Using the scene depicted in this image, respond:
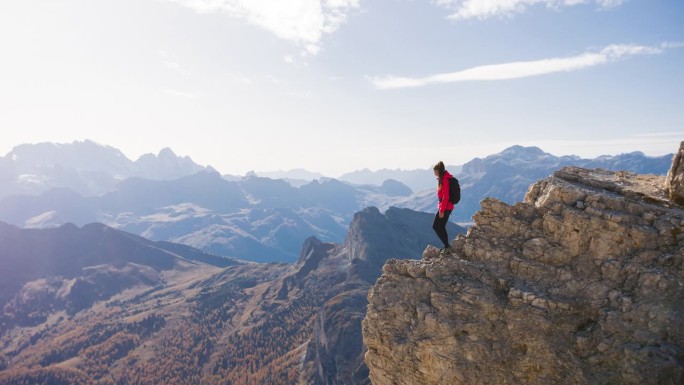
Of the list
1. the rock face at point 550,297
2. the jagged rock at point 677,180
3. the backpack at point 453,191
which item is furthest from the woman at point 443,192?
the jagged rock at point 677,180

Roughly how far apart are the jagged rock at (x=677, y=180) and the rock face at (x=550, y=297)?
433 millimetres

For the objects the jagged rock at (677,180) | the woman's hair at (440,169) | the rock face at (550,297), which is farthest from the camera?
the woman's hair at (440,169)

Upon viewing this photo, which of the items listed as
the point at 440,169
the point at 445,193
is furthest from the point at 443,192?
the point at 440,169

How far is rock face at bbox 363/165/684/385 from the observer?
48.5 feet

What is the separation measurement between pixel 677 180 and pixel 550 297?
777 centimetres

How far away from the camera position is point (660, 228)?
16.2 metres

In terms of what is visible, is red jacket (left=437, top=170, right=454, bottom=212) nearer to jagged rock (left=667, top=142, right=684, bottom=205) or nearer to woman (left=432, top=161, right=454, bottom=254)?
woman (left=432, top=161, right=454, bottom=254)

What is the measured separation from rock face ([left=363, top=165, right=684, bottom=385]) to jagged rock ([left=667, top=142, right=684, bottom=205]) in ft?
1.42

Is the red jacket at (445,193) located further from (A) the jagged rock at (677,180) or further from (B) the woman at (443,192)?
(A) the jagged rock at (677,180)

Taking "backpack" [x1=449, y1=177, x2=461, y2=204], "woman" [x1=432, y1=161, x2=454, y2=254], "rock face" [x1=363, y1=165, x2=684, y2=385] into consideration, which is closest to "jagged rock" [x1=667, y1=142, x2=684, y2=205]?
"rock face" [x1=363, y1=165, x2=684, y2=385]

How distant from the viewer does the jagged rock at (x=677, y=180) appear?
17438 mm

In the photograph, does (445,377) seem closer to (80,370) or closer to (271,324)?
(271,324)

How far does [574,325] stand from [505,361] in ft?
9.84

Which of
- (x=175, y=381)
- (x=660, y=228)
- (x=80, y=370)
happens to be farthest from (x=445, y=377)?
(x=80, y=370)
